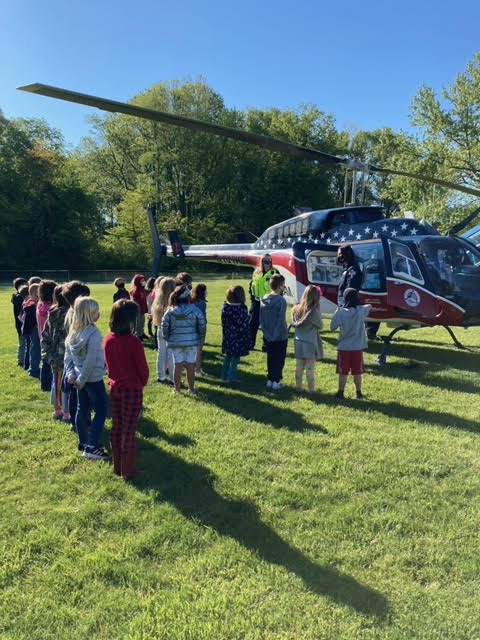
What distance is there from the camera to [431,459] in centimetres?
478

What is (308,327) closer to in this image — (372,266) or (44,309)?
(372,266)

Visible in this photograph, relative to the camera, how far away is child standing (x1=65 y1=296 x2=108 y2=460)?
15.2ft

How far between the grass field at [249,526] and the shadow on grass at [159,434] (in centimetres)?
4

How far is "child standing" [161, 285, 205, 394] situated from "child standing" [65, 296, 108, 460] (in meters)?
1.77

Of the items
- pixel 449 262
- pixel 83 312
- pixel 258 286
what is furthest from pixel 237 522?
pixel 449 262

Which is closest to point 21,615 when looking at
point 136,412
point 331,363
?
point 136,412

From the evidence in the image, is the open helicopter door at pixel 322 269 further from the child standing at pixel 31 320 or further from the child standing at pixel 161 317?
the child standing at pixel 31 320

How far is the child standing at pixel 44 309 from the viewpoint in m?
6.33

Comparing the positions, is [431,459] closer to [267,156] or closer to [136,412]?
[136,412]

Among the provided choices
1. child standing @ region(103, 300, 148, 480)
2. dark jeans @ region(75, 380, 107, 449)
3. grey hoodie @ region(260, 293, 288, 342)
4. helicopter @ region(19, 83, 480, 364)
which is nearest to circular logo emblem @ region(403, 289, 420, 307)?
helicopter @ region(19, 83, 480, 364)

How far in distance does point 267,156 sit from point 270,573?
54967 millimetres

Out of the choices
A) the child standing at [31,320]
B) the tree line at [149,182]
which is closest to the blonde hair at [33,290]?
the child standing at [31,320]

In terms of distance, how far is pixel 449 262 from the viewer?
331 inches

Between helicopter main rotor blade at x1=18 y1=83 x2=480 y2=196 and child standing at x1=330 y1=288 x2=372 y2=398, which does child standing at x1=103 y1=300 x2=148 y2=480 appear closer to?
helicopter main rotor blade at x1=18 y1=83 x2=480 y2=196
